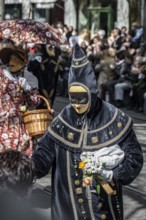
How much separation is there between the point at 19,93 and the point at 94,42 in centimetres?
1634

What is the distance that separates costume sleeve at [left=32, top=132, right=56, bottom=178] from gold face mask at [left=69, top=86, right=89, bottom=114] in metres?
0.27

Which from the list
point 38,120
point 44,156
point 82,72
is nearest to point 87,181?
point 44,156

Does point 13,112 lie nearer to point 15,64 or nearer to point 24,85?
point 24,85

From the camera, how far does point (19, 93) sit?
8.45m

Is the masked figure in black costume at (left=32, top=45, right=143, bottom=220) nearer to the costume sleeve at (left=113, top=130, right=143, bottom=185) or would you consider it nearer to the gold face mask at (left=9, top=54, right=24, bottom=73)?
the costume sleeve at (left=113, top=130, right=143, bottom=185)

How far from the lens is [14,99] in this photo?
8477 millimetres

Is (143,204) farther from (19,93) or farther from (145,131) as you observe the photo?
(145,131)

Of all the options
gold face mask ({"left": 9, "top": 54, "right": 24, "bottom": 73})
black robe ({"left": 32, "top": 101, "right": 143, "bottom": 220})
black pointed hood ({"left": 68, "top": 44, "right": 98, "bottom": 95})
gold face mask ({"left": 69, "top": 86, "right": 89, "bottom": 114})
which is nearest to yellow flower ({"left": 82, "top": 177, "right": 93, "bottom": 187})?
black robe ({"left": 32, "top": 101, "right": 143, "bottom": 220})

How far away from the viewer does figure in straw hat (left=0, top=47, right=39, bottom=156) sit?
841 cm

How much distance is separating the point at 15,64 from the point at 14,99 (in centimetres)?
37

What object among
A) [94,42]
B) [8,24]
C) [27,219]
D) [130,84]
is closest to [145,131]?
[130,84]

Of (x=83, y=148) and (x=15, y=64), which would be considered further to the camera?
(x=15, y=64)

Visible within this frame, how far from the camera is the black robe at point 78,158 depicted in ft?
16.2

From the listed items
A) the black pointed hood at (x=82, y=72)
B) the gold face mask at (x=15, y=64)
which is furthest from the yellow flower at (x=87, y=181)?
the gold face mask at (x=15, y=64)
